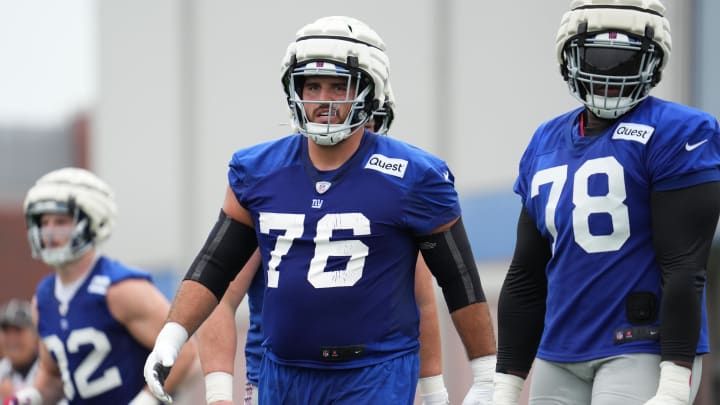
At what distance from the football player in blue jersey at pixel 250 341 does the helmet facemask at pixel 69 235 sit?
6.35 ft

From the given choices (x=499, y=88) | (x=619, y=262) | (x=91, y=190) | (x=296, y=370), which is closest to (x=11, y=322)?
(x=91, y=190)

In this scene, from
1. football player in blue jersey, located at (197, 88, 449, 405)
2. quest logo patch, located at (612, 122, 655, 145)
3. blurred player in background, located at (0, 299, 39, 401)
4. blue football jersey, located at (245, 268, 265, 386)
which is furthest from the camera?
blurred player in background, located at (0, 299, 39, 401)

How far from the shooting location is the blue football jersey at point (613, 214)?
422 cm

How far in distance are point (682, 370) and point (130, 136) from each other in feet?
47.5

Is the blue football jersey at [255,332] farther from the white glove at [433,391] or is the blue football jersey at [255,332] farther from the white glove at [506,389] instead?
the white glove at [506,389]

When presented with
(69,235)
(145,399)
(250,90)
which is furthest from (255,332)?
(250,90)

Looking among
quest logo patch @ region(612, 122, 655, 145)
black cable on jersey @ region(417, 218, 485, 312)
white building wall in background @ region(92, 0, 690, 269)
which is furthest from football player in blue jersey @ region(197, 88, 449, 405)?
white building wall in background @ region(92, 0, 690, 269)

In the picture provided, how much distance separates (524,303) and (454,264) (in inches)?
12.0

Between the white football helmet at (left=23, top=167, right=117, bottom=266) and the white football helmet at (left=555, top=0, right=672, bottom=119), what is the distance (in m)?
3.52

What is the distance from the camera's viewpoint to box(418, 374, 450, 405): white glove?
17.7 feet

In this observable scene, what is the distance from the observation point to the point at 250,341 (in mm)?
5355

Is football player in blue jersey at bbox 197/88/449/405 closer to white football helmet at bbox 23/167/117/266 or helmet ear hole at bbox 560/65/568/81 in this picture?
helmet ear hole at bbox 560/65/568/81

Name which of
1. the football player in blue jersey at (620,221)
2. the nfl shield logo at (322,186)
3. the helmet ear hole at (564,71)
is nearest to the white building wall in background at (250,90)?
the helmet ear hole at (564,71)

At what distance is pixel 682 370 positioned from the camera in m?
4.07
